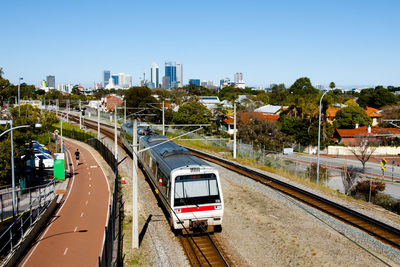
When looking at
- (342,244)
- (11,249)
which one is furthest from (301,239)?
(11,249)

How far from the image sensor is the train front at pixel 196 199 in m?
14.7

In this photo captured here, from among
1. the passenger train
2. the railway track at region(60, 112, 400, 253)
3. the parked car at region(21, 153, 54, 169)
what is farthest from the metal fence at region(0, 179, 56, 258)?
the parked car at region(21, 153, 54, 169)

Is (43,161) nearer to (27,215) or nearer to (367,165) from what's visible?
(27,215)

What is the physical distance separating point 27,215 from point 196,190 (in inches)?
403

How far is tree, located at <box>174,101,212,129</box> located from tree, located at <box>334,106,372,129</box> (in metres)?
25.5

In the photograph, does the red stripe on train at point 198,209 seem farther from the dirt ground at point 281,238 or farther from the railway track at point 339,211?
the railway track at point 339,211

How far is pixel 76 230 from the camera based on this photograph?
18.8m

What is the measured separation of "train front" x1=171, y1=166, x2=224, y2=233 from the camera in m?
14.7

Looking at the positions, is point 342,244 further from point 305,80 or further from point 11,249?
point 305,80

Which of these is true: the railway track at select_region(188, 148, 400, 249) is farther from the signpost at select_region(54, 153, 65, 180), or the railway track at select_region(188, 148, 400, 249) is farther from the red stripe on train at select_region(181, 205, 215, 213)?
the signpost at select_region(54, 153, 65, 180)

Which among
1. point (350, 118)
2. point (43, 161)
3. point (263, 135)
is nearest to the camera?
point (43, 161)

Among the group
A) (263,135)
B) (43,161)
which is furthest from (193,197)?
(263,135)

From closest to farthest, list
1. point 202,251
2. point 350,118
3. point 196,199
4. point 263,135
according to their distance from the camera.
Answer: point 202,251, point 196,199, point 263,135, point 350,118

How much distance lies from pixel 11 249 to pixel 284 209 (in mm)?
13811
